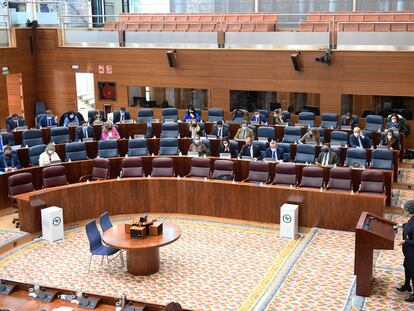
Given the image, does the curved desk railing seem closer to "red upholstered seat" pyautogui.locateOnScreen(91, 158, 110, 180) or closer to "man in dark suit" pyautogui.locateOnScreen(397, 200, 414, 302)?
"red upholstered seat" pyautogui.locateOnScreen(91, 158, 110, 180)

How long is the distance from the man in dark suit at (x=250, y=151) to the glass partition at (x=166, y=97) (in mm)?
6018

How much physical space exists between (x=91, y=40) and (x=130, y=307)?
1530 centimetres

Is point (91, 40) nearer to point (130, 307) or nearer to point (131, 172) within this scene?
point (131, 172)

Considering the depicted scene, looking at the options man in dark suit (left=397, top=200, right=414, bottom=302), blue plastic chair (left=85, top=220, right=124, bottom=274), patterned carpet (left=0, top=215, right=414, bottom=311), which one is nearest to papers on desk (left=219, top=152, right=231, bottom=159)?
patterned carpet (left=0, top=215, right=414, bottom=311)

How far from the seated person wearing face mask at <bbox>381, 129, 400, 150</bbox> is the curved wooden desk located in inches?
118

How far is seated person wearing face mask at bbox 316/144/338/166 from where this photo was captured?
494 inches

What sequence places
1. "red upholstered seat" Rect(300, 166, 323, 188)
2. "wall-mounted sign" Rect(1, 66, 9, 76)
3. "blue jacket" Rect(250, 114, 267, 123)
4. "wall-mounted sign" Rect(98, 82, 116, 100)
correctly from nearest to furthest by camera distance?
"red upholstered seat" Rect(300, 166, 323, 188)
"blue jacket" Rect(250, 114, 267, 123)
"wall-mounted sign" Rect(1, 66, 9, 76)
"wall-mounted sign" Rect(98, 82, 116, 100)

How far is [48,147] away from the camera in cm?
1314

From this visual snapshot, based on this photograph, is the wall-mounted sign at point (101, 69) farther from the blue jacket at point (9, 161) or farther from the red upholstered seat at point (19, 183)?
the red upholstered seat at point (19, 183)

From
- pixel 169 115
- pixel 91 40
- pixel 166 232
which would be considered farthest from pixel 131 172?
pixel 91 40

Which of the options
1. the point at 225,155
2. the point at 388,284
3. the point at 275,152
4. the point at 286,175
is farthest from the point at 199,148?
the point at 388,284

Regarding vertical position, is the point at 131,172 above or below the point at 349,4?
below

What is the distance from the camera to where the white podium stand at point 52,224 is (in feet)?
36.0

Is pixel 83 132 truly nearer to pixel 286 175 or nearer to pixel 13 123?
pixel 13 123
